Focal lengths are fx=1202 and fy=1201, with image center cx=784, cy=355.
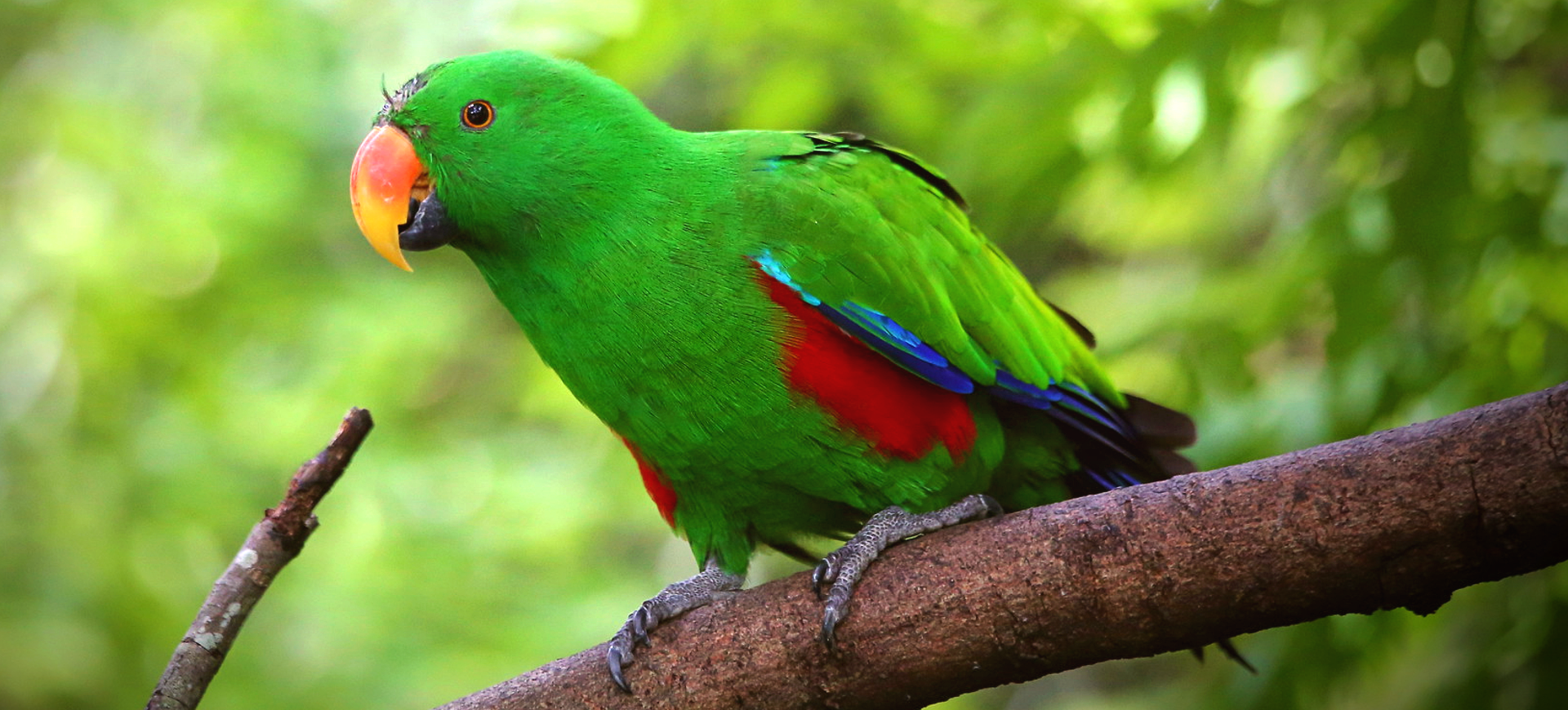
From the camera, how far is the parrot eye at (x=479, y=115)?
11.4ft

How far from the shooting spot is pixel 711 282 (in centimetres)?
330

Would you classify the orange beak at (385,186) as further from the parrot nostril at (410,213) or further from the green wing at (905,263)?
the green wing at (905,263)

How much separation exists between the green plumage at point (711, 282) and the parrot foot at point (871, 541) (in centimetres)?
9

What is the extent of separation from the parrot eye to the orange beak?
0.60 ft

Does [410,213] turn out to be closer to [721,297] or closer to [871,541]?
[721,297]

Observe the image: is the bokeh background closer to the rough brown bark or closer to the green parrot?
the green parrot

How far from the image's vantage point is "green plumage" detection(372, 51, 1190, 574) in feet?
10.8

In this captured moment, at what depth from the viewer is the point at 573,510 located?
23.0 ft

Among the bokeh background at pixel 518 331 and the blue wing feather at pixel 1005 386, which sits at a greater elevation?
the bokeh background at pixel 518 331

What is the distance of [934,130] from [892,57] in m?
0.35

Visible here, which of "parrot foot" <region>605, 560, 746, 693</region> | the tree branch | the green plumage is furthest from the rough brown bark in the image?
the tree branch

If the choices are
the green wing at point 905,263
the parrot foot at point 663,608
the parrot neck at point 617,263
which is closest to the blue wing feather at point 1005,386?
the green wing at point 905,263

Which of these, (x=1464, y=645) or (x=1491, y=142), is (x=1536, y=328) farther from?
(x=1464, y=645)

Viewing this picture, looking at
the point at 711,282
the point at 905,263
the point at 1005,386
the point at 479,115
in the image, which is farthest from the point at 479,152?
the point at 1005,386
